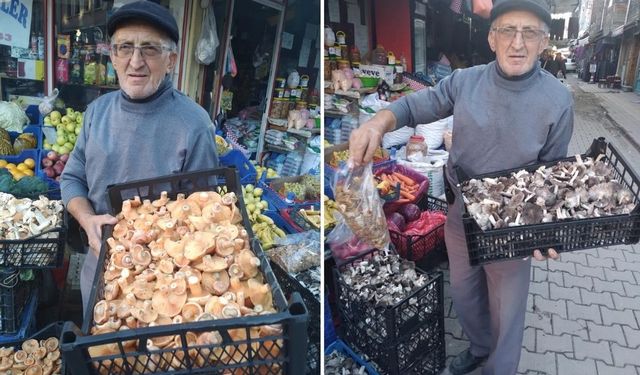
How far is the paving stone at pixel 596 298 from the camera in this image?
412 centimetres

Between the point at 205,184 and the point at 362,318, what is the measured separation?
1.47 m

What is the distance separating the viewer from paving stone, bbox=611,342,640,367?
3.35 m

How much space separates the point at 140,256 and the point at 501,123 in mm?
1946

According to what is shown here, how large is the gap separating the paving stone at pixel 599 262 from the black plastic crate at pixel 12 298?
16.3 ft

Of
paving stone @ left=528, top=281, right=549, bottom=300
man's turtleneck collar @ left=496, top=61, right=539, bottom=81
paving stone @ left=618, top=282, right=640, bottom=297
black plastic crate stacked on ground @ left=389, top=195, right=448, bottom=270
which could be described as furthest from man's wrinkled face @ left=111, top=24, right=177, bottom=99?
paving stone @ left=618, top=282, right=640, bottom=297

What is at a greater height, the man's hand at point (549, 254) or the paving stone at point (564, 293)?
the man's hand at point (549, 254)

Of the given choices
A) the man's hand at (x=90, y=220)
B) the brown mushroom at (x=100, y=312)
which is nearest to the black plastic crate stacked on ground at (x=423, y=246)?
the man's hand at (x=90, y=220)

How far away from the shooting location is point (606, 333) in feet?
12.1

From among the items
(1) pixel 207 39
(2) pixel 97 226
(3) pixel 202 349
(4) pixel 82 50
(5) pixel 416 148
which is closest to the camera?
(3) pixel 202 349

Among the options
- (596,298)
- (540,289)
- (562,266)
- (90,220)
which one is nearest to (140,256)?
(90,220)

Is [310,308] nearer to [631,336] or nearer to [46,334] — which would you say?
[46,334]

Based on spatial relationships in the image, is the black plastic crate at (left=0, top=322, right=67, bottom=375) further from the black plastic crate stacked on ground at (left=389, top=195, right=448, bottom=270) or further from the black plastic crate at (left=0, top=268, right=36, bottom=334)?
the black plastic crate stacked on ground at (left=389, top=195, right=448, bottom=270)

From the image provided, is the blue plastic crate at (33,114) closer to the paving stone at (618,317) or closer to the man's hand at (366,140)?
the man's hand at (366,140)

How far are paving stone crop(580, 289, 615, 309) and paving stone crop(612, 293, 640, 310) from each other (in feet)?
0.12
